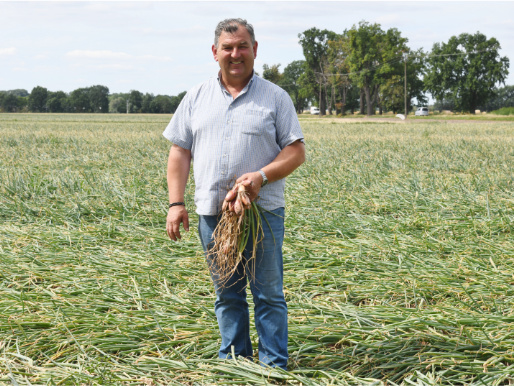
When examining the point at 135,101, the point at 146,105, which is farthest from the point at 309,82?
the point at 135,101

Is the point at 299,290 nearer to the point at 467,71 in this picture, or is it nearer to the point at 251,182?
the point at 251,182

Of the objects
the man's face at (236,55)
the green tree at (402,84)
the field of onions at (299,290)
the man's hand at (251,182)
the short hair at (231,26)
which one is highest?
the green tree at (402,84)

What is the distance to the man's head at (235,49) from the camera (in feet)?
8.10

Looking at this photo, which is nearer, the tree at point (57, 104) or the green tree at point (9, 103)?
the green tree at point (9, 103)

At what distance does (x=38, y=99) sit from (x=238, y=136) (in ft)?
392

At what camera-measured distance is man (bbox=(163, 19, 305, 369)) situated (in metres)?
2.51

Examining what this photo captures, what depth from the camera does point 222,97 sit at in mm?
2580

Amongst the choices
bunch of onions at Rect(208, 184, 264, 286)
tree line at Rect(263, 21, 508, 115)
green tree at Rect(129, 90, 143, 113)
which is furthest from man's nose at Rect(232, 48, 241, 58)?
green tree at Rect(129, 90, 143, 113)

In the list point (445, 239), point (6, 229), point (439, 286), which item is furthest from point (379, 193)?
point (6, 229)

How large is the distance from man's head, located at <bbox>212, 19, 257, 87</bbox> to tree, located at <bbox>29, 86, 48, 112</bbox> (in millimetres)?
116151

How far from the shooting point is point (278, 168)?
2494 mm

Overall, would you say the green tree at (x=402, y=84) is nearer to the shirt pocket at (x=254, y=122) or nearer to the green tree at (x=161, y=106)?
the green tree at (x=161, y=106)

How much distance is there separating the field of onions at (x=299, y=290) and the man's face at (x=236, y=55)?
1435mm

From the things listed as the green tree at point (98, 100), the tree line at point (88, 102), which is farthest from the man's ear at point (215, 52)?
the green tree at point (98, 100)
